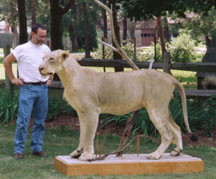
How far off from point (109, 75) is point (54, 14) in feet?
32.1

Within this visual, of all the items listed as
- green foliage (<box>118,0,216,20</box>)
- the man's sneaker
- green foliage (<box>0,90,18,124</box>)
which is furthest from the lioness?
green foliage (<box>0,90,18,124</box>)

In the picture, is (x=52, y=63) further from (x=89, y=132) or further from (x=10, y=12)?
(x=10, y=12)

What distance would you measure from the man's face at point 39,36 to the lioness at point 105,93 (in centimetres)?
88

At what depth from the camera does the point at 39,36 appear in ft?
21.2

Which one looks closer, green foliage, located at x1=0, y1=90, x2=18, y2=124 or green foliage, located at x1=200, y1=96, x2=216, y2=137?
green foliage, located at x1=200, y1=96, x2=216, y2=137

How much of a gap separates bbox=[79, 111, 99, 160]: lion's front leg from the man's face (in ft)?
4.58

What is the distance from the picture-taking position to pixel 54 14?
15289mm

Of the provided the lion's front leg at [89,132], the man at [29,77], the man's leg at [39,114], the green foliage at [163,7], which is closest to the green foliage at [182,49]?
the green foliage at [163,7]

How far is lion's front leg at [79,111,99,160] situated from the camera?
571cm

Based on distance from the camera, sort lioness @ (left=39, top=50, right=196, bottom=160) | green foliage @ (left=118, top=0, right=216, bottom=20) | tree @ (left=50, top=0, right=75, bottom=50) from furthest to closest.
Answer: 1. tree @ (left=50, top=0, right=75, bottom=50)
2. green foliage @ (left=118, top=0, right=216, bottom=20)
3. lioness @ (left=39, top=50, right=196, bottom=160)

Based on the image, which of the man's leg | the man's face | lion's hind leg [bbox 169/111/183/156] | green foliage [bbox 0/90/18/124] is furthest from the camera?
green foliage [bbox 0/90/18/124]

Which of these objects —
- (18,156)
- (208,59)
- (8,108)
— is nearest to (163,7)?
(208,59)

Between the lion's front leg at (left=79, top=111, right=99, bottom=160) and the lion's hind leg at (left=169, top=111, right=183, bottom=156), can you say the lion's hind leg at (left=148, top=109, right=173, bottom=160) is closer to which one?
the lion's hind leg at (left=169, top=111, right=183, bottom=156)

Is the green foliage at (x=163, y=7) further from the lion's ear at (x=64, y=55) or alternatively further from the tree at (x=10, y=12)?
the tree at (x=10, y=12)
